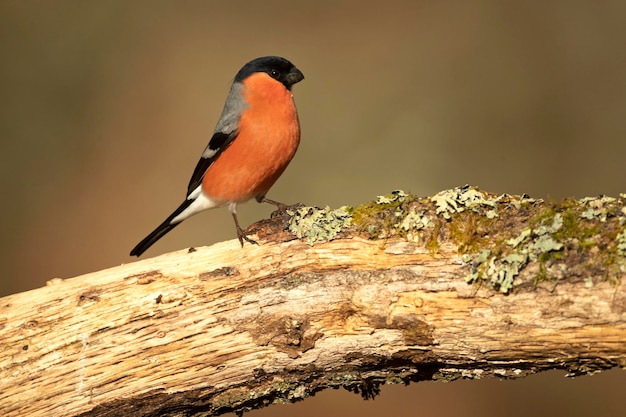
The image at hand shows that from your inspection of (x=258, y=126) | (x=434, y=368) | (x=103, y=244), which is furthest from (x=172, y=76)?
(x=434, y=368)

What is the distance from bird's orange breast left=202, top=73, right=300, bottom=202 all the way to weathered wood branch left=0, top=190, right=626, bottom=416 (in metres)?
1.16

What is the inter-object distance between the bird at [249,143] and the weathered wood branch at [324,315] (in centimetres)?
117

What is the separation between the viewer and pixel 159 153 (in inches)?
299

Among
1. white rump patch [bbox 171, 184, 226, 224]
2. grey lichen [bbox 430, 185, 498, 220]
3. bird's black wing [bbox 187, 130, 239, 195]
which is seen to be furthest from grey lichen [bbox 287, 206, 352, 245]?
white rump patch [bbox 171, 184, 226, 224]

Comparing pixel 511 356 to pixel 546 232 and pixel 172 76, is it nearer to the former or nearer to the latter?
pixel 546 232

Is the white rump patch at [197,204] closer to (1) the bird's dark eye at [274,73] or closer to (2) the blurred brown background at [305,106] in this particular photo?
(1) the bird's dark eye at [274,73]

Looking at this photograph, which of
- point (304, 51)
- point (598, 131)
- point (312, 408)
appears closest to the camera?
point (312, 408)

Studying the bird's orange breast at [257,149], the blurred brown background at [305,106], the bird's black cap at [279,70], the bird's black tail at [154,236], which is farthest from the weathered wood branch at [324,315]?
the blurred brown background at [305,106]

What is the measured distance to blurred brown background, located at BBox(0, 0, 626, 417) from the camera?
6.91 meters

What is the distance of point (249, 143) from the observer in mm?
4352

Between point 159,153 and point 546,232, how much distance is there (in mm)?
5797

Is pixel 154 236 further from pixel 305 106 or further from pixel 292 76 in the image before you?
pixel 305 106

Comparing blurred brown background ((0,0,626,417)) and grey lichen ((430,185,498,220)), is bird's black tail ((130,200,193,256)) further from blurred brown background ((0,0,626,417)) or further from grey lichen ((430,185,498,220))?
grey lichen ((430,185,498,220))

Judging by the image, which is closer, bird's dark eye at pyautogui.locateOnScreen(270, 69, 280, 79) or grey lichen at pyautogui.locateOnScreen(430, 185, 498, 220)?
grey lichen at pyautogui.locateOnScreen(430, 185, 498, 220)
